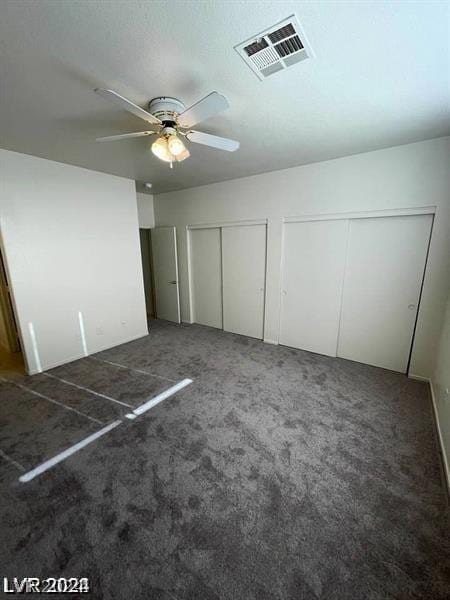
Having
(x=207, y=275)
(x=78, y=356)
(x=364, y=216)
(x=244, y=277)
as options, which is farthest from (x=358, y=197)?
(x=78, y=356)

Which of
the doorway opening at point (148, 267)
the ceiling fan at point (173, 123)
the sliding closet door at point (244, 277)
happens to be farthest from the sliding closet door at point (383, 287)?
the doorway opening at point (148, 267)

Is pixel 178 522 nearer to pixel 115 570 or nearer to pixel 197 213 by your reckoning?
pixel 115 570

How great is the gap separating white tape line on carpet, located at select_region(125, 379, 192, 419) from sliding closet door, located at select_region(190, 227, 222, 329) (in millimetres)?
1992

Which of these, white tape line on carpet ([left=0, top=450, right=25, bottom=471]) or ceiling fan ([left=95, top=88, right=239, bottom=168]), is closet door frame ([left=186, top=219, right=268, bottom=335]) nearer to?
ceiling fan ([left=95, top=88, right=239, bottom=168])

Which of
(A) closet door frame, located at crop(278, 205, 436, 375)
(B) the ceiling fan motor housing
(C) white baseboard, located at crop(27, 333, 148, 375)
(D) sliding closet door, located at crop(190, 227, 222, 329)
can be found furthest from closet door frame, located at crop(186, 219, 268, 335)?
(B) the ceiling fan motor housing

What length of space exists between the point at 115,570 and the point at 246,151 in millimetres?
3525

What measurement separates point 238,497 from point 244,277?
10.1ft

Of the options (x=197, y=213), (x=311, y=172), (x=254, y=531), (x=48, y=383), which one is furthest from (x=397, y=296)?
(x=48, y=383)

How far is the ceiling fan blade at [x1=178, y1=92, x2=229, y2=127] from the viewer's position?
1392 millimetres

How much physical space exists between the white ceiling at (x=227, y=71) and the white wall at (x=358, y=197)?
0.85ft

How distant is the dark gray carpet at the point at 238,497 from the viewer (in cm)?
119

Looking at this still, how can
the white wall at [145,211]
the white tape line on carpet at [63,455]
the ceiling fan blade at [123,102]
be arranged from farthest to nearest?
the white wall at [145,211], the white tape line on carpet at [63,455], the ceiling fan blade at [123,102]

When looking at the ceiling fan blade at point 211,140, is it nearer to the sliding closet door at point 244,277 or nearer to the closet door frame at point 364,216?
the closet door frame at point 364,216

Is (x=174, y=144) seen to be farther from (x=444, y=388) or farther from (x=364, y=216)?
(x=444, y=388)
